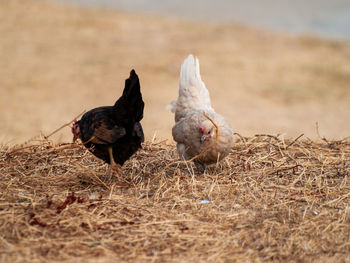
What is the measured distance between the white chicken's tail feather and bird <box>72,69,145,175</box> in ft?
4.69

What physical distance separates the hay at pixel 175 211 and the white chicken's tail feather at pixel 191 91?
100cm

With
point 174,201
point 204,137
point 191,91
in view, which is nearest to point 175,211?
point 174,201

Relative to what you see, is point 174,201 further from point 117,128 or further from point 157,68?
point 157,68

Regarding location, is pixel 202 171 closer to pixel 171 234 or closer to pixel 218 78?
pixel 171 234

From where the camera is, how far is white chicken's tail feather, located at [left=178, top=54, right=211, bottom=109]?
474cm

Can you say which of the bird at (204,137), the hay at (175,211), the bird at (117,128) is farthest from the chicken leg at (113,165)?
the bird at (204,137)

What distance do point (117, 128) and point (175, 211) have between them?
1.01 m

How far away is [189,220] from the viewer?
2590 mm

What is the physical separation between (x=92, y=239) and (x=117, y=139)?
119 centimetres

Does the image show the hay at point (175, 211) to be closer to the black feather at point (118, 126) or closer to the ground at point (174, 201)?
the ground at point (174, 201)

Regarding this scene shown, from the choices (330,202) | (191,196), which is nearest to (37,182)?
(191,196)

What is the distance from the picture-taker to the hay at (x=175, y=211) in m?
2.23

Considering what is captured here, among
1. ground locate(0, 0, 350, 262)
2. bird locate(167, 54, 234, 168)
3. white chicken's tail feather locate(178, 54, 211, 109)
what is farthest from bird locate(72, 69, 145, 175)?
white chicken's tail feather locate(178, 54, 211, 109)

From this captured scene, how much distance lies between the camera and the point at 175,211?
2783 mm
